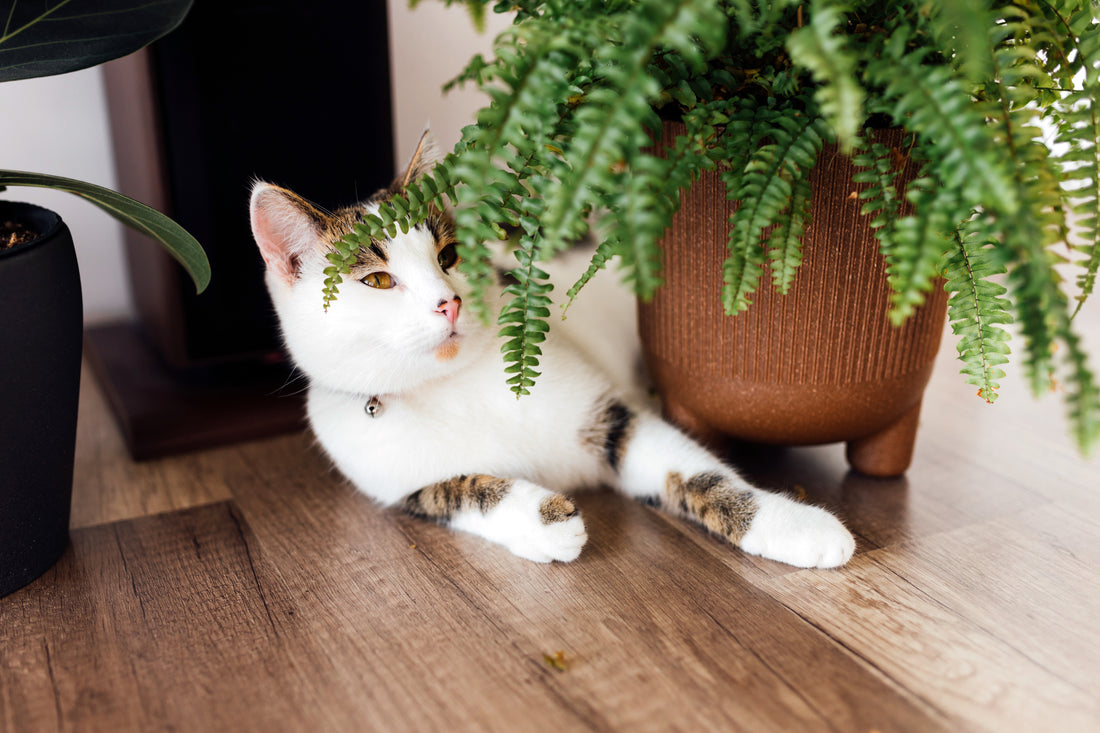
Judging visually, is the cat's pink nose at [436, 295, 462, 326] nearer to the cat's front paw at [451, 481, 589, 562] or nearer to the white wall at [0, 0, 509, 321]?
the cat's front paw at [451, 481, 589, 562]

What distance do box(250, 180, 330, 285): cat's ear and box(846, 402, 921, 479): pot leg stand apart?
0.93 metres

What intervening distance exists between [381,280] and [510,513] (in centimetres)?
38

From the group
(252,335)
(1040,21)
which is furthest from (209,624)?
(1040,21)

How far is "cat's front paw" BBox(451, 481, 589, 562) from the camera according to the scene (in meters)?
1.18

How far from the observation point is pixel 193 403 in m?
1.69

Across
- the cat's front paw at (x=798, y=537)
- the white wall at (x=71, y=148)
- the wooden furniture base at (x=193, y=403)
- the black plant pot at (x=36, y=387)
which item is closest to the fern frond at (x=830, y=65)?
the cat's front paw at (x=798, y=537)

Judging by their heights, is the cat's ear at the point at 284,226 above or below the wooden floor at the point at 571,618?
above

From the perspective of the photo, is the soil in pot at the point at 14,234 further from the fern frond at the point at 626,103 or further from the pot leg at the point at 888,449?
the pot leg at the point at 888,449

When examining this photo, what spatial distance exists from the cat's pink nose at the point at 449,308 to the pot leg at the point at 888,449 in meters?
0.70

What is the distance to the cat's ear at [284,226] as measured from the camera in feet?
3.82

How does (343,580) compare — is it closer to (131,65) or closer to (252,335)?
(252,335)

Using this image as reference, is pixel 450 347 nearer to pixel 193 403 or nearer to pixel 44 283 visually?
pixel 44 283

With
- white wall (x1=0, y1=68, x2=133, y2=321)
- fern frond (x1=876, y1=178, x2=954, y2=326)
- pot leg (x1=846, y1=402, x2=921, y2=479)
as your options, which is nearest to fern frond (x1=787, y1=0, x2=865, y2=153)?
fern frond (x1=876, y1=178, x2=954, y2=326)

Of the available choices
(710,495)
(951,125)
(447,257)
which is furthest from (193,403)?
(951,125)
